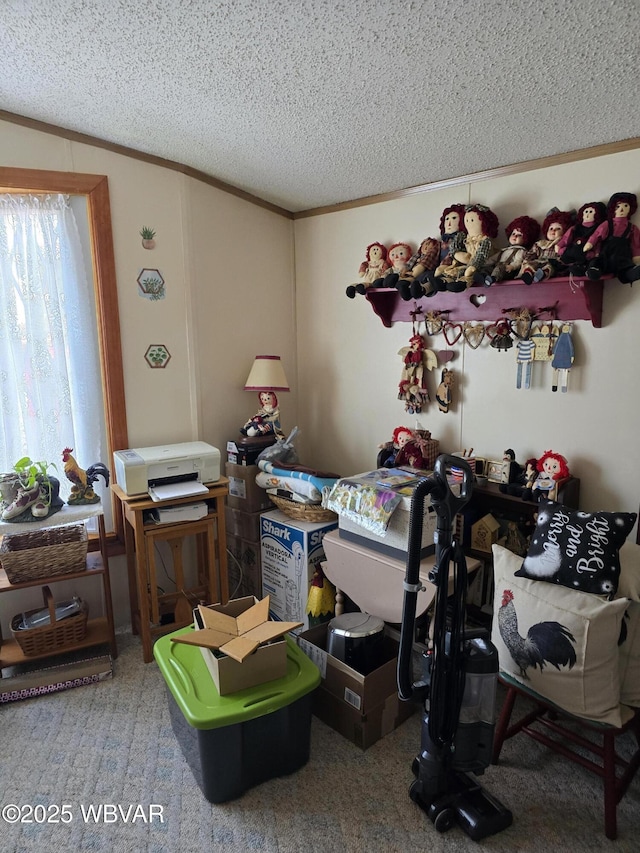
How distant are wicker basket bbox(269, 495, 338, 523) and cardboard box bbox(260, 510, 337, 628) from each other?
0.08ft

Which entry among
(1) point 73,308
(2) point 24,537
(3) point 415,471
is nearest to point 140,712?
(2) point 24,537

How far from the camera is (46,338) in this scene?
2445 millimetres

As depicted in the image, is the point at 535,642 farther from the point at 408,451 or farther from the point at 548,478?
the point at 408,451

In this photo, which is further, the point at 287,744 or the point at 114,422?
the point at 114,422

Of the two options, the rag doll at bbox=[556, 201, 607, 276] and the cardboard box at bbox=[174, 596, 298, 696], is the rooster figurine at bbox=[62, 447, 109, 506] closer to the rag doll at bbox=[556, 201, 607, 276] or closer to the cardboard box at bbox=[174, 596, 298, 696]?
the cardboard box at bbox=[174, 596, 298, 696]

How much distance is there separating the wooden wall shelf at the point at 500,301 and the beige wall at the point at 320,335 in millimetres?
79

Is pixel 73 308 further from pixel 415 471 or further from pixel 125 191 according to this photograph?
pixel 415 471

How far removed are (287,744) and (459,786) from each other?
54cm

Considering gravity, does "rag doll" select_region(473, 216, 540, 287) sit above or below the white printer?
above

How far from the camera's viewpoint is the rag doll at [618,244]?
190 centimetres

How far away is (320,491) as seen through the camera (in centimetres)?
252

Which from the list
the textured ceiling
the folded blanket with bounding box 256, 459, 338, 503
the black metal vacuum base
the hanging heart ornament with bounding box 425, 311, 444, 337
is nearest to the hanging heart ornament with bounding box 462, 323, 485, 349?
the hanging heart ornament with bounding box 425, 311, 444, 337

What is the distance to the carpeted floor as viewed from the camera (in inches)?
61.9

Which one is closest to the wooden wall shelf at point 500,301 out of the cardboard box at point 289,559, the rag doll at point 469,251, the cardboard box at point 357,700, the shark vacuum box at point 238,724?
the rag doll at point 469,251
